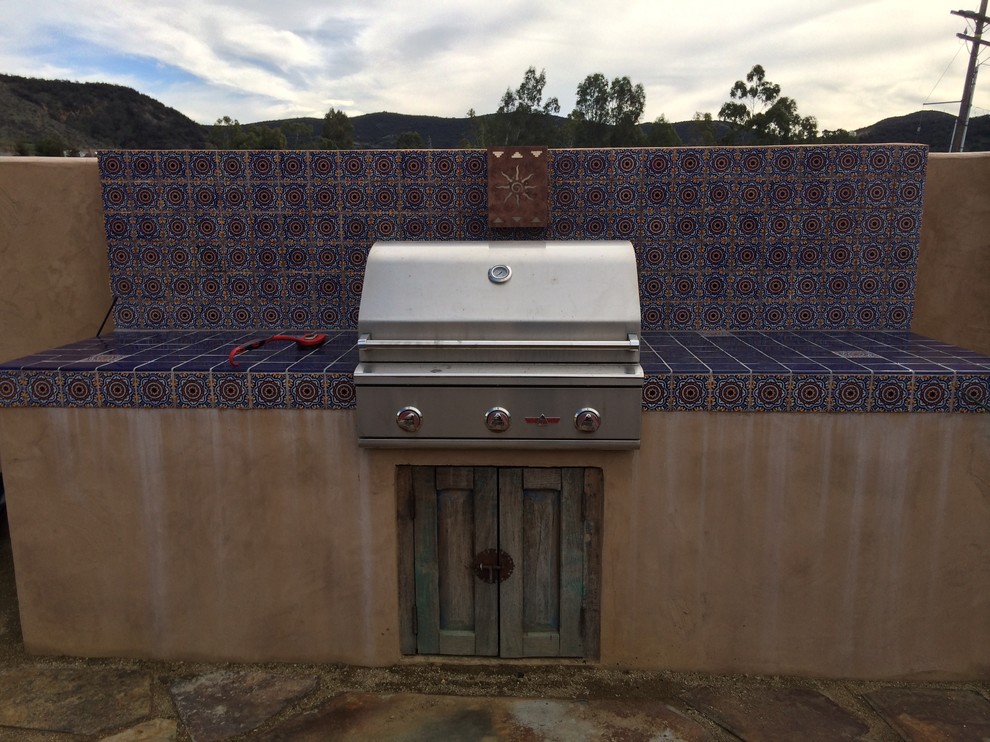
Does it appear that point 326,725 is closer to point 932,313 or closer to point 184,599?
point 184,599

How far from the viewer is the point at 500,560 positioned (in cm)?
275

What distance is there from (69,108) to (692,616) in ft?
169

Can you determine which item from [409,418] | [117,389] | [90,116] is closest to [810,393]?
[409,418]

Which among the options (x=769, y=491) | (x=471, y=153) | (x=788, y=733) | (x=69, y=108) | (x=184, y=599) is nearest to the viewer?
(x=788, y=733)

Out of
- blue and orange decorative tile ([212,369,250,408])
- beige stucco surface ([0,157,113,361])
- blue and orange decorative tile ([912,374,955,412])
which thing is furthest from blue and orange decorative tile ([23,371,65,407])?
blue and orange decorative tile ([912,374,955,412])

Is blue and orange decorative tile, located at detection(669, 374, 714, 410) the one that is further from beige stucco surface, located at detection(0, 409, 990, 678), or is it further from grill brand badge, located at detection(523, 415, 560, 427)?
grill brand badge, located at detection(523, 415, 560, 427)

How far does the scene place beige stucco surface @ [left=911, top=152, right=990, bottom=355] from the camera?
135 inches

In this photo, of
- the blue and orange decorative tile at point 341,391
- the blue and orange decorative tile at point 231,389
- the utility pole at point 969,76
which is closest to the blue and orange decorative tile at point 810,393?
the blue and orange decorative tile at point 341,391

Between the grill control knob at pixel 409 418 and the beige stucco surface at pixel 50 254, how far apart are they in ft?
6.98

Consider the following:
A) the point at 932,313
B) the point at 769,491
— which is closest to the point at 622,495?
the point at 769,491

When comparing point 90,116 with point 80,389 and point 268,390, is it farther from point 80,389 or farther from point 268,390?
point 268,390

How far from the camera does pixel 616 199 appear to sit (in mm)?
3369

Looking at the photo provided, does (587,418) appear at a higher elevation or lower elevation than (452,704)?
higher

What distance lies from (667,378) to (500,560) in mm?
995
